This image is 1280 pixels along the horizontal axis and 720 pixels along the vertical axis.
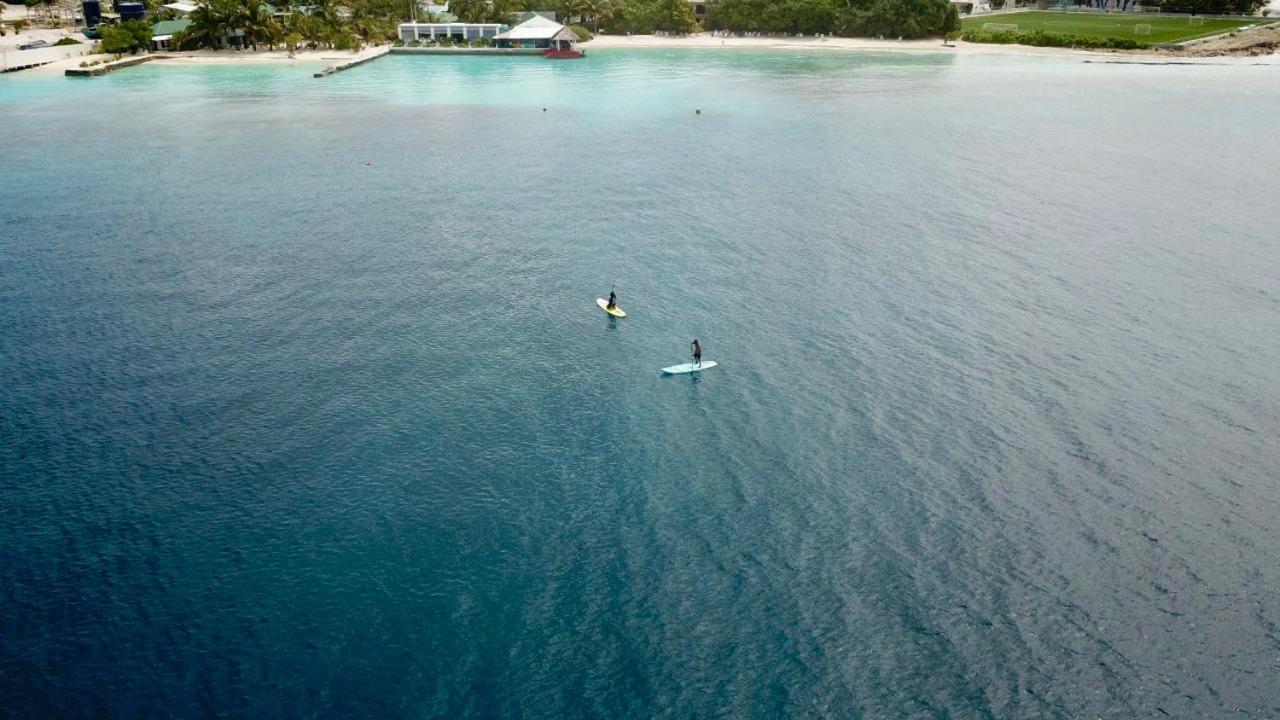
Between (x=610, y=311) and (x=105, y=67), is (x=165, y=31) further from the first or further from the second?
(x=610, y=311)

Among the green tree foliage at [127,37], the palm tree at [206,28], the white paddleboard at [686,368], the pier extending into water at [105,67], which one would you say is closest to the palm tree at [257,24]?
the palm tree at [206,28]

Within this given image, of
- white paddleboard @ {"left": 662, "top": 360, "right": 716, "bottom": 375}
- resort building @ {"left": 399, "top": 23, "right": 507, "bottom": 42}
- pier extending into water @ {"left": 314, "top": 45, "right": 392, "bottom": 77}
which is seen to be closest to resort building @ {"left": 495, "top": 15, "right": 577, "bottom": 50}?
resort building @ {"left": 399, "top": 23, "right": 507, "bottom": 42}

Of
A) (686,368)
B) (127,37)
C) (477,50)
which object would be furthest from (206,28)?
(686,368)

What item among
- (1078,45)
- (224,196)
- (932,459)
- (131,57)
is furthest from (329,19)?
(932,459)

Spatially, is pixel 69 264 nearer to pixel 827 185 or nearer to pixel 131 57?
pixel 827 185

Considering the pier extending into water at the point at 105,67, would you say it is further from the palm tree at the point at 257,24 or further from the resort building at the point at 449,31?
the resort building at the point at 449,31

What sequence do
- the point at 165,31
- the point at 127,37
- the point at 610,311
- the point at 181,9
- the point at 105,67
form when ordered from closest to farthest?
the point at 610,311, the point at 105,67, the point at 127,37, the point at 165,31, the point at 181,9

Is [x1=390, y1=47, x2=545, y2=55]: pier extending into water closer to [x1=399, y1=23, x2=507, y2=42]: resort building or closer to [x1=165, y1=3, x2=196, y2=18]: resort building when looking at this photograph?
[x1=399, y1=23, x2=507, y2=42]: resort building
